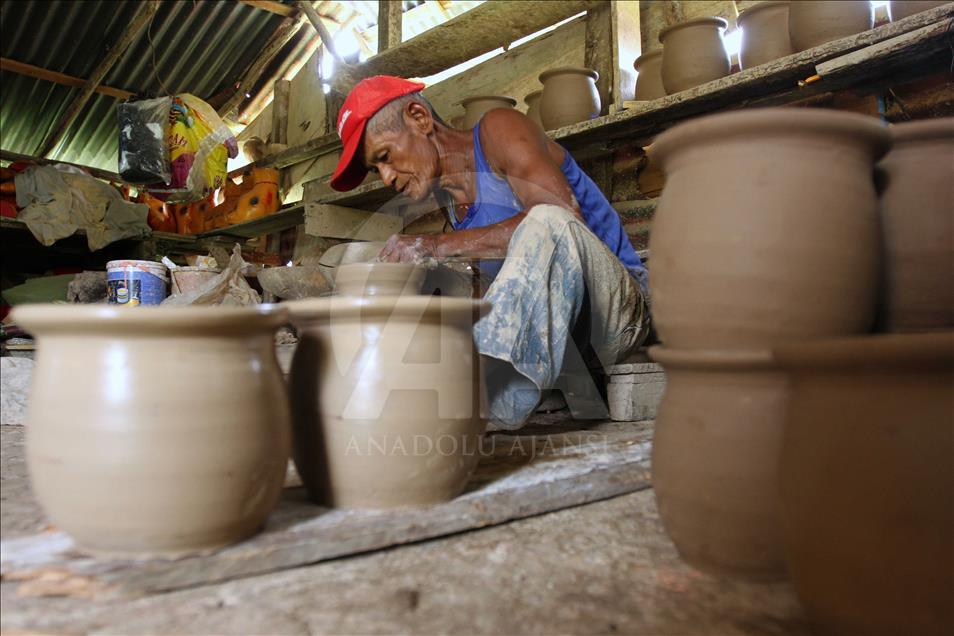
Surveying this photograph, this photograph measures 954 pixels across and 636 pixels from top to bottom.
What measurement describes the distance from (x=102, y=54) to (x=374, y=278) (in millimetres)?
6419

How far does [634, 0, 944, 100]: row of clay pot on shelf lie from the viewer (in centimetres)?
279

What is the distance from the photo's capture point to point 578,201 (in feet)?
8.80

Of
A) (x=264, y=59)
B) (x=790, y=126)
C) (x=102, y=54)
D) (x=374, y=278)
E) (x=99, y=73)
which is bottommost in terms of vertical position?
(x=374, y=278)

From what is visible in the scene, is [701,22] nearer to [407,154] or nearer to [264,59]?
[407,154]

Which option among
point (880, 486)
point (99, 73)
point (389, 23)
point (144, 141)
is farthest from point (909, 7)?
point (99, 73)

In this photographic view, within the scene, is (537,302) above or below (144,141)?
below

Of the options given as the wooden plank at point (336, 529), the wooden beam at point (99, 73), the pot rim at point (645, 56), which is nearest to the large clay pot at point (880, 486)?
the wooden plank at point (336, 529)

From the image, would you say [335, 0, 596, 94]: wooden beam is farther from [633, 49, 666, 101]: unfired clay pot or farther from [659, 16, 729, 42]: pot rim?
[659, 16, 729, 42]: pot rim

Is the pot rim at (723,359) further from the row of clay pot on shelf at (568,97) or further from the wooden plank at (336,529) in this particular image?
the row of clay pot on shelf at (568,97)

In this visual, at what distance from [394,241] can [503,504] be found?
1458 millimetres

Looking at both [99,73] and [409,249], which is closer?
[409,249]

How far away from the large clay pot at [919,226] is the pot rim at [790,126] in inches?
1.8

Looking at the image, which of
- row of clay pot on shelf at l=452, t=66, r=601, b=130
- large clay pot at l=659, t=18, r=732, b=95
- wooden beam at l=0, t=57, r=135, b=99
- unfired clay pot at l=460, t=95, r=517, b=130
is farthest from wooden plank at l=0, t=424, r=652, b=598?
wooden beam at l=0, t=57, r=135, b=99

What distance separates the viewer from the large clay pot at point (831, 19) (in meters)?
2.79
